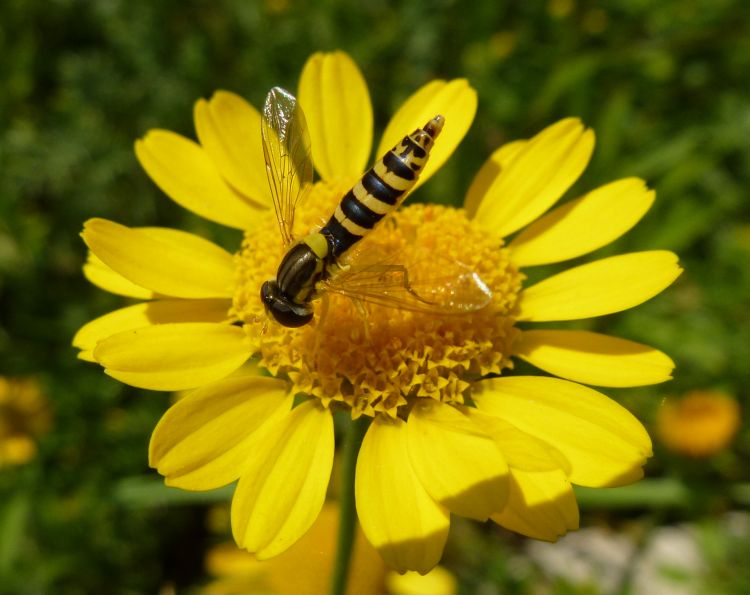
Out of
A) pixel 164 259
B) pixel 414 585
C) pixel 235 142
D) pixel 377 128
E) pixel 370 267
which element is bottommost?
pixel 414 585

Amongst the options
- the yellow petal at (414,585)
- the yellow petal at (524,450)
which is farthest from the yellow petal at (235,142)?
the yellow petal at (414,585)

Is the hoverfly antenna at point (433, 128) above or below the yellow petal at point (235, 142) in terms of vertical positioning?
below

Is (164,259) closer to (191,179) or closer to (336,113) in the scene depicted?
(191,179)

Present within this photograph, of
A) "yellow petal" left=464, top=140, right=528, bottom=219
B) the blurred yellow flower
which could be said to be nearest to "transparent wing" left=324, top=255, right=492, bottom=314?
"yellow petal" left=464, top=140, right=528, bottom=219

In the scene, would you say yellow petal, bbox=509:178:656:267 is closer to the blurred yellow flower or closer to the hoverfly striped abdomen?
the hoverfly striped abdomen

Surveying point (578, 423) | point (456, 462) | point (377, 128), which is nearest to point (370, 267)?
point (456, 462)

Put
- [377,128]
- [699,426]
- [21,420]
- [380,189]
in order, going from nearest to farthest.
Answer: [380,189], [699,426], [21,420], [377,128]

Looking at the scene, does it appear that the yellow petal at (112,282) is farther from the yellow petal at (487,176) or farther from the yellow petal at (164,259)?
the yellow petal at (487,176)

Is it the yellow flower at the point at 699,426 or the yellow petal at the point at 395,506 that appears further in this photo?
the yellow flower at the point at 699,426
